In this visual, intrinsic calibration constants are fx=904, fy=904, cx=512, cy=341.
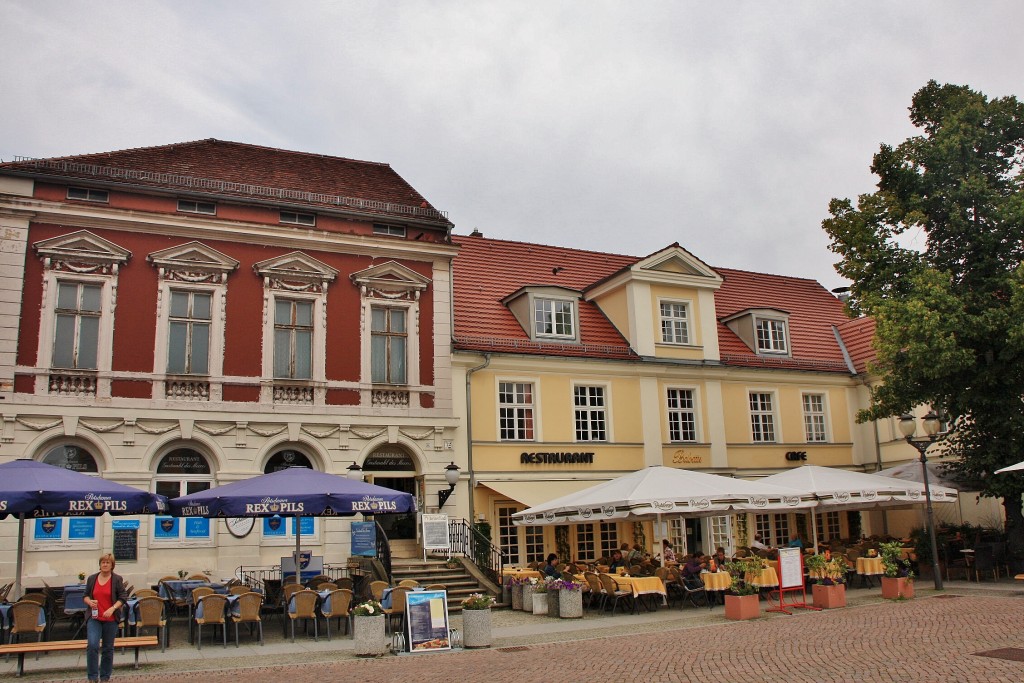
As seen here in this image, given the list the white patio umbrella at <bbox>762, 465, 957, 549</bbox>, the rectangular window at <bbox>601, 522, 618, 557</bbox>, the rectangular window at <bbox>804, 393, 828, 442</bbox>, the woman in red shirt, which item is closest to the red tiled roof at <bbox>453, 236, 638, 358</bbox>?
the rectangular window at <bbox>601, 522, 618, 557</bbox>

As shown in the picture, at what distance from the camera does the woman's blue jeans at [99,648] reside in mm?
12055

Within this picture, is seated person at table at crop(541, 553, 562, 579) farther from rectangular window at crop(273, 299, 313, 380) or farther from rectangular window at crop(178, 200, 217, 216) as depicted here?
rectangular window at crop(178, 200, 217, 216)

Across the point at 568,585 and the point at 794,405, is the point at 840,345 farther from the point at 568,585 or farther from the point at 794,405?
the point at 568,585

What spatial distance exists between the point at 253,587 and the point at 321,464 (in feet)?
14.9

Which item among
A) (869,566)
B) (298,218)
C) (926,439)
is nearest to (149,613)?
(298,218)

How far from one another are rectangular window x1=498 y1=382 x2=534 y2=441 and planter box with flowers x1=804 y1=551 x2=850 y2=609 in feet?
30.3

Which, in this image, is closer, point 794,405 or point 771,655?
point 771,655

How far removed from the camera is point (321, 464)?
2270 centimetres

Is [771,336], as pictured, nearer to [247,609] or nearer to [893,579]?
[893,579]

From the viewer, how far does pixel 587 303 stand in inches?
1196

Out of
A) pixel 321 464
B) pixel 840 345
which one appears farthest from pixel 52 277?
pixel 840 345

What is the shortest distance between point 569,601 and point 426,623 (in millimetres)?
4688

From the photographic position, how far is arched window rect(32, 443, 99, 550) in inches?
789

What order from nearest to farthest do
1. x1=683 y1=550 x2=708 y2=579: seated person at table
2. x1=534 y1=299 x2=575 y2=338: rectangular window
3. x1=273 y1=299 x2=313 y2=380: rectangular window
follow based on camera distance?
x1=683 y1=550 x2=708 y2=579: seated person at table, x1=273 y1=299 x2=313 y2=380: rectangular window, x1=534 y1=299 x2=575 y2=338: rectangular window
